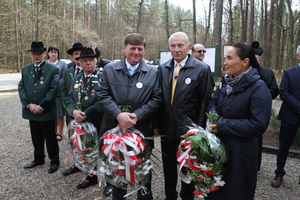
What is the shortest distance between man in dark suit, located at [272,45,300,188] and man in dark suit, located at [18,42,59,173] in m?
3.71

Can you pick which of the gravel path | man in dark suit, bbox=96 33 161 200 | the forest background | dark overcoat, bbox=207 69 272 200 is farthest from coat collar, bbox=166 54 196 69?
the forest background

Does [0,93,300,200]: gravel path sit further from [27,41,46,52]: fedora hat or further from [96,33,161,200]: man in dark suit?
[27,41,46,52]: fedora hat


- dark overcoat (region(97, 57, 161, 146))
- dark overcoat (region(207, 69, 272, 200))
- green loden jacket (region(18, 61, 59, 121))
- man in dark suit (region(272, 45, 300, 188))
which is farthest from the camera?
green loden jacket (region(18, 61, 59, 121))

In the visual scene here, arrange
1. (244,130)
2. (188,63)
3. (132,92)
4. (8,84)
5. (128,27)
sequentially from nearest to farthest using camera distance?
1. (244,130)
2. (132,92)
3. (188,63)
4. (8,84)
5. (128,27)

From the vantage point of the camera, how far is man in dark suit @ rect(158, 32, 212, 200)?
2635 mm

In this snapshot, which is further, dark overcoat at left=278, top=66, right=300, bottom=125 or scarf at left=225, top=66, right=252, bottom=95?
dark overcoat at left=278, top=66, right=300, bottom=125

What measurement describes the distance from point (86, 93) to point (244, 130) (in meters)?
2.27

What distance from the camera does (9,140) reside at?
220 inches

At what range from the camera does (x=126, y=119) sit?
2316 mm

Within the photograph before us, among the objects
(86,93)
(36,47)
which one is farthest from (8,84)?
(86,93)

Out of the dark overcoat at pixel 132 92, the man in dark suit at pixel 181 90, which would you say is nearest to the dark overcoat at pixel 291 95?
the man in dark suit at pixel 181 90

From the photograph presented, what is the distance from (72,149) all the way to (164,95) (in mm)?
1614

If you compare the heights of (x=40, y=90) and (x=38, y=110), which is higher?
(x=40, y=90)

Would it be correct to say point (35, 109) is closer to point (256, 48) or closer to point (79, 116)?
point (79, 116)
